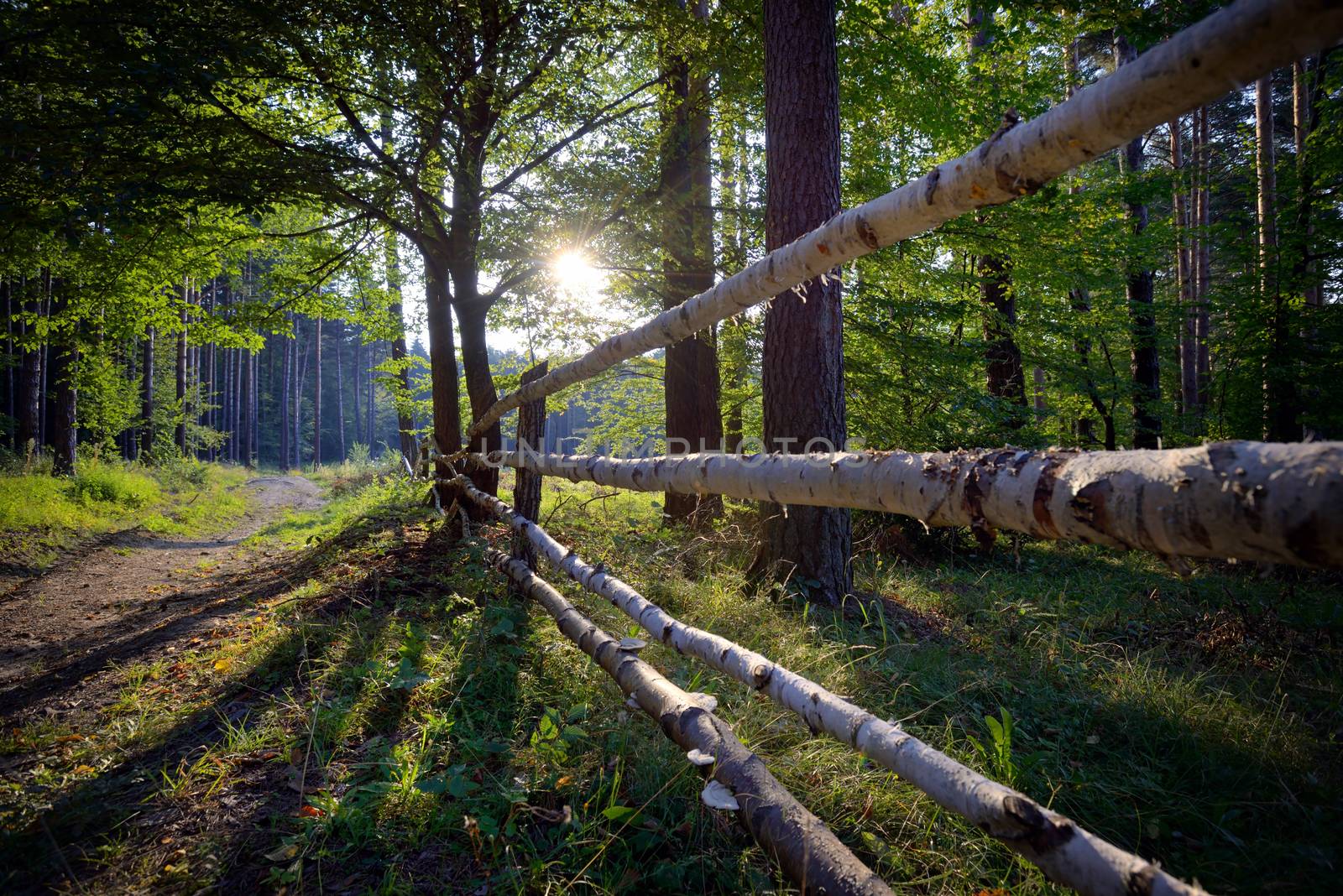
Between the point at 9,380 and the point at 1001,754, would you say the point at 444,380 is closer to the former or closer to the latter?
the point at 1001,754

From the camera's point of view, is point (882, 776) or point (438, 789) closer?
point (438, 789)

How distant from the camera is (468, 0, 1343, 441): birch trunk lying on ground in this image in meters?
1.02

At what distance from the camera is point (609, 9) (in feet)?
21.6

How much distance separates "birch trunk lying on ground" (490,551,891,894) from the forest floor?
Result: 0.56ft

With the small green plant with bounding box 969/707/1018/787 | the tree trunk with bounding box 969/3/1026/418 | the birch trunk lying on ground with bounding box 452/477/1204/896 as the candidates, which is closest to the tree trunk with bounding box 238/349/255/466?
the tree trunk with bounding box 969/3/1026/418

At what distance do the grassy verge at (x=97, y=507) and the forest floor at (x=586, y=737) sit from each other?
4.42 metres

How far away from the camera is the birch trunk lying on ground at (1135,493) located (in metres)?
0.92

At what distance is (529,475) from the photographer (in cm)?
488

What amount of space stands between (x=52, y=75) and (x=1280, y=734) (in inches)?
363

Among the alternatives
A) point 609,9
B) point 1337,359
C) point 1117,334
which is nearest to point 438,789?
point 609,9

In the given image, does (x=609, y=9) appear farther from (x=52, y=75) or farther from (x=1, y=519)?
(x=1, y=519)

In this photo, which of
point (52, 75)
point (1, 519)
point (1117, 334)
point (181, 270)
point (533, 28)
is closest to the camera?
point (52, 75)

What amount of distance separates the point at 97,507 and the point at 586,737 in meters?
13.9

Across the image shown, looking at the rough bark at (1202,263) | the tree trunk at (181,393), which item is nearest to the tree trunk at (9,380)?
the tree trunk at (181,393)
